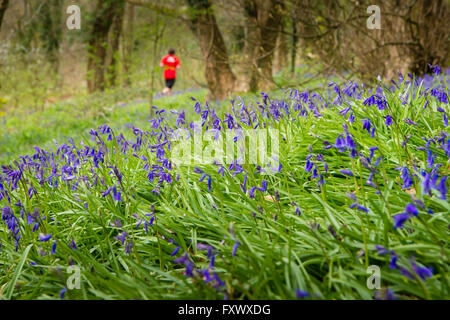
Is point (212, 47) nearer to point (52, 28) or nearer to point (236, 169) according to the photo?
point (236, 169)

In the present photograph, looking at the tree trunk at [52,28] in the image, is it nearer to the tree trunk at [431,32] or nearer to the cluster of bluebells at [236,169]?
the tree trunk at [431,32]

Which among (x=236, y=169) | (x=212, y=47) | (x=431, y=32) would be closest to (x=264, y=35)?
(x=212, y=47)

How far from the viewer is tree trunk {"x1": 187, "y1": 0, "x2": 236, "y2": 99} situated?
1012 cm

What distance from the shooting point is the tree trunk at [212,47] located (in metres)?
10.1

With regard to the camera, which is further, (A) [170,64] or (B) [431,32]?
(A) [170,64]

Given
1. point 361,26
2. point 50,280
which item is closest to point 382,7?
point 361,26

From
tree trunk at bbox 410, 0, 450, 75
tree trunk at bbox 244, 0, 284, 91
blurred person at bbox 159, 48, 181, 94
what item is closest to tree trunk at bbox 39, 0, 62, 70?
blurred person at bbox 159, 48, 181, 94

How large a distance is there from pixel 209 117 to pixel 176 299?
5.57 feet

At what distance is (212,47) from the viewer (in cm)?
980

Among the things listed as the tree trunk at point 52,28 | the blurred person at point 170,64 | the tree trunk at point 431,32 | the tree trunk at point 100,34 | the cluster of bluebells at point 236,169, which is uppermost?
the tree trunk at point 52,28

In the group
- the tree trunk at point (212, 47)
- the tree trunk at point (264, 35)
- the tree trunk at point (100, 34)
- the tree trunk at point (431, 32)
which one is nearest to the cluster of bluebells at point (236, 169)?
the tree trunk at point (431, 32)

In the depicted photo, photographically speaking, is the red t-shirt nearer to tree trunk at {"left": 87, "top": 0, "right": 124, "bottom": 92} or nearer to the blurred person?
the blurred person

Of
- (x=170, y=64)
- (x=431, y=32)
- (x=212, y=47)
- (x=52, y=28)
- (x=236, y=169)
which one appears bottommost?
(x=236, y=169)

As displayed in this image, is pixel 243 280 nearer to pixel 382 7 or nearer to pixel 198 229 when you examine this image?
pixel 198 229
